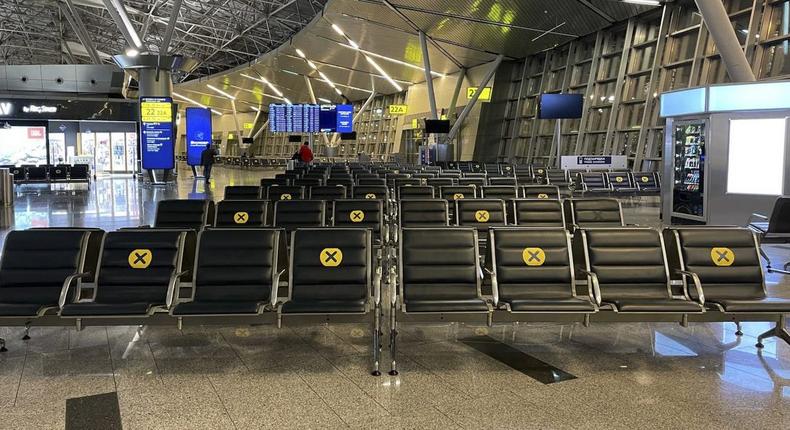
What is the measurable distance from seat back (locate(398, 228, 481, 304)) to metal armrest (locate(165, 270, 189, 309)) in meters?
1.72

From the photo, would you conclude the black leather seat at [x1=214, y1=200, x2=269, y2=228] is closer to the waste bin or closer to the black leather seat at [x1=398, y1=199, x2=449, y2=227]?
the black leather seat at [x1=398, y1=199, x2=449, y2=227]

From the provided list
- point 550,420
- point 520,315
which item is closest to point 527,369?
point 520,315

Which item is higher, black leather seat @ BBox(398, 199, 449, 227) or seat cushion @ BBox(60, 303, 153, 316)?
black leather seat @ BBox(398, 199, 449, 227)

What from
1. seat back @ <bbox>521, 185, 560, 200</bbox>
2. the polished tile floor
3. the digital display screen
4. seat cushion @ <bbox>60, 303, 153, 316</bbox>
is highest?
the digital display screen

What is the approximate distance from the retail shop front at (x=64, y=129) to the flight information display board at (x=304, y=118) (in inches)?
309

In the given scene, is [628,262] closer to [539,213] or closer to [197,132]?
[539,213]

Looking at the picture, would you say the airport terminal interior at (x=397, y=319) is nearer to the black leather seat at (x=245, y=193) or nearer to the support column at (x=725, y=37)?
the black leather seat at (x=245, y=193)

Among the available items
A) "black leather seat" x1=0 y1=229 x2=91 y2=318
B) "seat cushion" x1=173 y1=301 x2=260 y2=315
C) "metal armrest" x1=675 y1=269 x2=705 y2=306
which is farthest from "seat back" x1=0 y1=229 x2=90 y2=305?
"metal armrest" x1=675 y1=269 x2=705 y2=306

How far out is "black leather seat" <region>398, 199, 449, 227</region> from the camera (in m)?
7.54

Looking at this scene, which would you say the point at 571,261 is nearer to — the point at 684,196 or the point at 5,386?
the point at 5,386

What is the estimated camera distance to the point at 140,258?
478 cm

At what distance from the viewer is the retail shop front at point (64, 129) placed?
26.2 metres

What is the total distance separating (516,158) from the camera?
30.8m

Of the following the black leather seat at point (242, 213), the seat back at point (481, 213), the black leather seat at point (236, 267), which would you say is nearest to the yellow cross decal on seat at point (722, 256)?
the seat back at point (481, 213)
